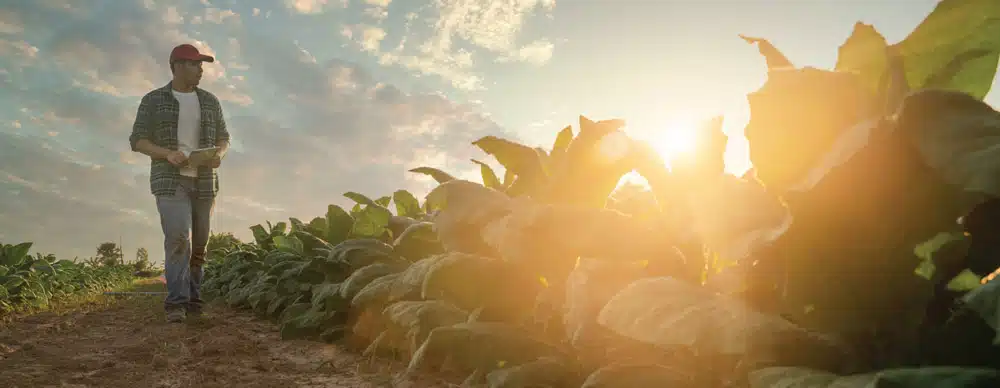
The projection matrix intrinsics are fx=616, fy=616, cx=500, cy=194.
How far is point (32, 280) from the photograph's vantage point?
25.7 feet

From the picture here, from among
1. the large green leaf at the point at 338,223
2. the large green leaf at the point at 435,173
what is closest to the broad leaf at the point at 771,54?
the large green leaf at the point at 435,173

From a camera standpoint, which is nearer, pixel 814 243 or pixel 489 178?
pixel 814 243

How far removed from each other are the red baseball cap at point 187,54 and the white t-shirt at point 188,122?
1.11ft

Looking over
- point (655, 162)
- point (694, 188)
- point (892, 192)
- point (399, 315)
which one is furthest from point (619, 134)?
point (399, 315)

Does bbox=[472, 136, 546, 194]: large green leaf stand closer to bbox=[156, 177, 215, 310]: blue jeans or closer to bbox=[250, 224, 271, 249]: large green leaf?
bbox=[156, 177, 215, 310]: blue jeans

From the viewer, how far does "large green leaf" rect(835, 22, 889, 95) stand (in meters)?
1.39

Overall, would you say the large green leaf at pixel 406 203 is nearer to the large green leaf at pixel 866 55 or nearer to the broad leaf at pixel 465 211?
the broad leaf at pixel 465 211

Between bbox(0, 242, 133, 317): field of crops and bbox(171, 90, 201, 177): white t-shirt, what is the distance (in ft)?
9.88

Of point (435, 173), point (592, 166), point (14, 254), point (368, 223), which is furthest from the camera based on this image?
point (14, 254)

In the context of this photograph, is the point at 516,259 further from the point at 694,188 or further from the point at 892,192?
the point at 892,192

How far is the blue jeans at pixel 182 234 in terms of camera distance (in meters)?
5.61

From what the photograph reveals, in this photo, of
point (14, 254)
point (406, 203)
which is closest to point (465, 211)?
point (406, 203)

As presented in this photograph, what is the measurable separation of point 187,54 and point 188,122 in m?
0.64

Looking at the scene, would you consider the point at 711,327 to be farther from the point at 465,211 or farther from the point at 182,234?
the point at 182,234
